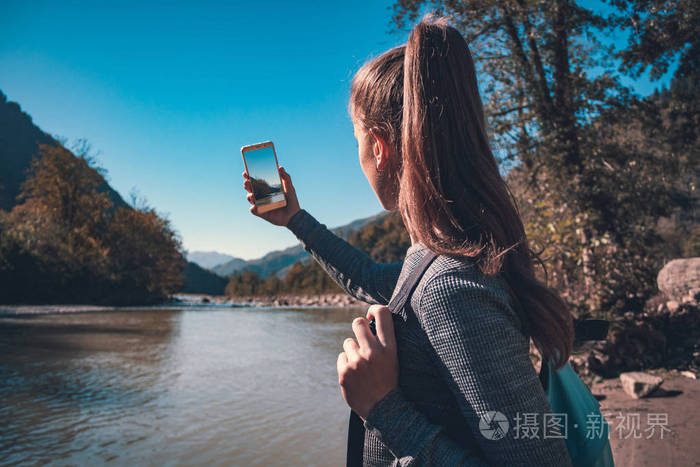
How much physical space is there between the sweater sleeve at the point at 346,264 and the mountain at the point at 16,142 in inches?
2690

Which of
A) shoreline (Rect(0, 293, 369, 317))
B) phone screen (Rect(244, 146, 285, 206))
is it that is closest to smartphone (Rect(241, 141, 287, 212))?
phone screen (Rect(244, 146, 285, 206))

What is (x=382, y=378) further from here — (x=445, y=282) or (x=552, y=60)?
(x=552, y=60)

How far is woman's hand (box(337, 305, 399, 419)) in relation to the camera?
2.43 ft

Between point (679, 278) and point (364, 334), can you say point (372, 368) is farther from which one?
point (679, 278)

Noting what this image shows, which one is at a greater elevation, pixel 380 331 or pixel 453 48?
pixel 453 48

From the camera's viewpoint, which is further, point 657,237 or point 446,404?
point 657,237

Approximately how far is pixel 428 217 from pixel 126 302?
23.3 meters

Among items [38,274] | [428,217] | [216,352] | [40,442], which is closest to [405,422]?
[428,217]

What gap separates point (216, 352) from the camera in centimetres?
767

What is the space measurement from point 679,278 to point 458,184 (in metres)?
6.14

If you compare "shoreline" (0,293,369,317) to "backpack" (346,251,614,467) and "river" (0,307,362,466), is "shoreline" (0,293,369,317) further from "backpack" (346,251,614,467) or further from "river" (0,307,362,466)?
"river" (0,307,362,466)

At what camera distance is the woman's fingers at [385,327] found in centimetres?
75

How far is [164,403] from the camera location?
4422 mm

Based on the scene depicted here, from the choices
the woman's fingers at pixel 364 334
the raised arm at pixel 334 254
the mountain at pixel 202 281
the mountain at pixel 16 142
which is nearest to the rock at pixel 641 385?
the raised arm at pixel 334 254
